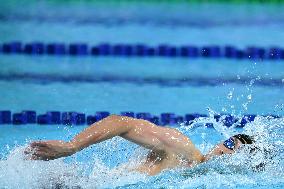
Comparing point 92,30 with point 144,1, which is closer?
point 92,30

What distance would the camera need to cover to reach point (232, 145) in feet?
9.74

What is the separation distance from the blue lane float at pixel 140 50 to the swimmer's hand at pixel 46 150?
9.76 feet

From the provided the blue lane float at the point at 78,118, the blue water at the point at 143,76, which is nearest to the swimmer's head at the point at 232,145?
the blue water at the point at 143,76

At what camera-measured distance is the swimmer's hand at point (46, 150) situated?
2588mm

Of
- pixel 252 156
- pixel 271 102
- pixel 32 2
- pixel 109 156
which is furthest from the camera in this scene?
pixel 32 2

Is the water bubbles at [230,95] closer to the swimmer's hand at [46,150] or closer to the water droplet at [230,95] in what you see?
the water droplet at [230,95]

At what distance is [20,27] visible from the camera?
5.79 meters

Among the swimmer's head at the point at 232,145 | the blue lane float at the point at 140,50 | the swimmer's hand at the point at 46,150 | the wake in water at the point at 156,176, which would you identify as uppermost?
the swimmer's hand at the point at 46,150

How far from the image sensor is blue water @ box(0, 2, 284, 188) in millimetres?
4238

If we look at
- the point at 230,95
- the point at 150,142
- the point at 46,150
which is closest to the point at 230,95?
the point at 230,95

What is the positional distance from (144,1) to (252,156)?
3568mm

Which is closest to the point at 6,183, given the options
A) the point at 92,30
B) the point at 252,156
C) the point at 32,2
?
the point at 252,156

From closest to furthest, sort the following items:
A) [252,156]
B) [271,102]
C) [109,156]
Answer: [252,156] < [109,156] < [271,102]

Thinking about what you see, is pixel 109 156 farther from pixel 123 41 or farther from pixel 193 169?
pixel 123 41
